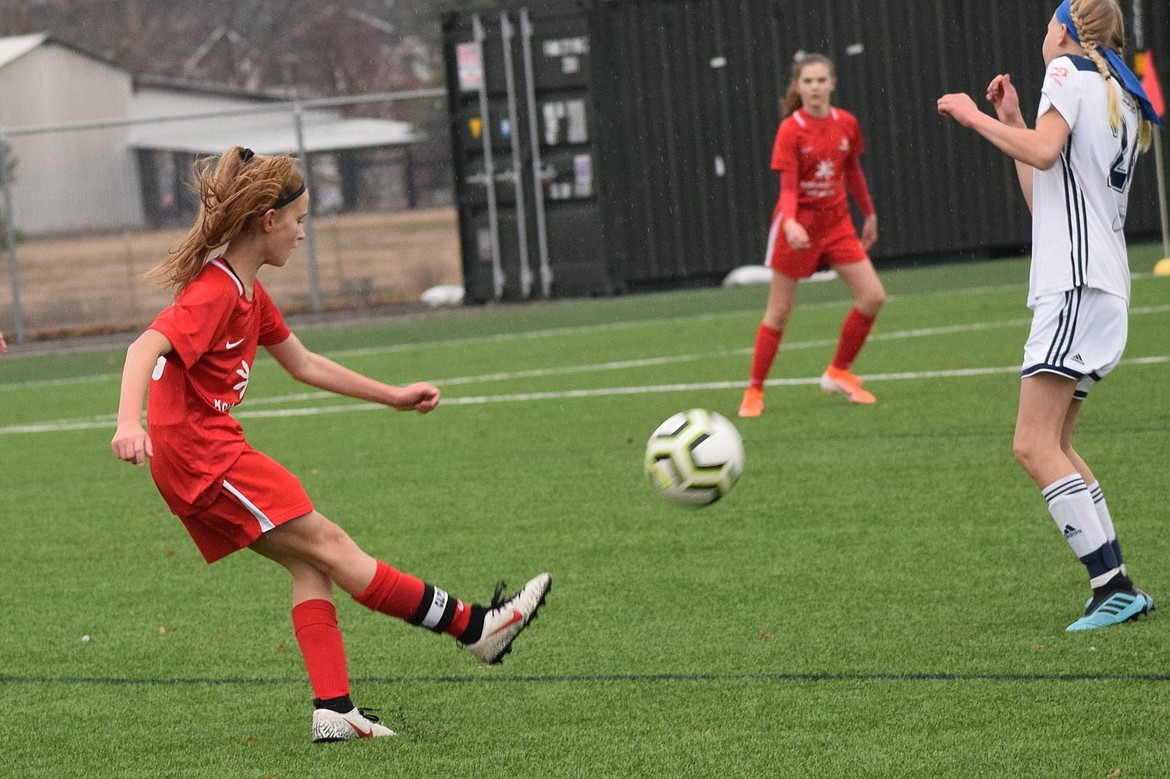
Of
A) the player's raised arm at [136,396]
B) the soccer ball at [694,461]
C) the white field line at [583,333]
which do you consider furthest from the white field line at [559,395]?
the player's raised arm at [136,396]

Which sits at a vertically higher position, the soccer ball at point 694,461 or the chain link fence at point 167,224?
the chain link fence at point 167,224

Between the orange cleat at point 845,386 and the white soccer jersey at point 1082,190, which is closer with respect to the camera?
the white soccer jersey at point 1082,190

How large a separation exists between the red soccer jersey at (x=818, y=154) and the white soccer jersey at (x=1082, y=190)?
191 inches

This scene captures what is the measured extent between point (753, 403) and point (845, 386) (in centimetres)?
61

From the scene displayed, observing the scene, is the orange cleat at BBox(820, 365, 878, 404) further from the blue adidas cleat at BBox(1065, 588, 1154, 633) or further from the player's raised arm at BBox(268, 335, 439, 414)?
the player's raised arm at BBox(268, 335, 439, 414)

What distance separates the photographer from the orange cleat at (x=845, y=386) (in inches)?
411

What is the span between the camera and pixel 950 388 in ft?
35.2

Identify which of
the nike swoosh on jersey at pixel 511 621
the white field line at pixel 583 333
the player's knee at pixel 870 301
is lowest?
the white field line at pixel 583 333

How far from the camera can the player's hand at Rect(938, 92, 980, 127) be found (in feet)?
15.9

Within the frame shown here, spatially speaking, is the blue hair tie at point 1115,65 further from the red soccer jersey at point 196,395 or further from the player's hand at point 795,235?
the player's hand at point 795,235

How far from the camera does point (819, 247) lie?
10.2m

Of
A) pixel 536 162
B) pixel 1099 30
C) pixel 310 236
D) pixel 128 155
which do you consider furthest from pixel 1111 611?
pixel 128 155

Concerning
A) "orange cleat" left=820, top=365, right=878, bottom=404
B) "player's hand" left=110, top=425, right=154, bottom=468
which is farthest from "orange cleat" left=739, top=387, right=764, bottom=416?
"player's hand" left=110, top=425, right=154, bottom=468

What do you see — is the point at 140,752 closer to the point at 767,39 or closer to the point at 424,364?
the point at 424,364
